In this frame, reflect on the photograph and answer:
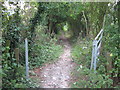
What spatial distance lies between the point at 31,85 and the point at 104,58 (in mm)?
2099

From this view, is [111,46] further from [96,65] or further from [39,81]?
[39,81]

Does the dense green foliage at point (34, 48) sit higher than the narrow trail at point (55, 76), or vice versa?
the dense green foliage at point (34, 48)

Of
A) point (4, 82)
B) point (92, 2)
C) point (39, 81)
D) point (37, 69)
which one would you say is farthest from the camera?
point (92, 2)

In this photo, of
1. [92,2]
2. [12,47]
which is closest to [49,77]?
[12,47]

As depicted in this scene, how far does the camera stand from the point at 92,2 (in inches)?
223

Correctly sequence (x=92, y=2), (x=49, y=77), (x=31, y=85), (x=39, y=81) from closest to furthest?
(x=31, y=85) → (x=39, y=81) → (x=49, y=77) → (x=92, y=2)

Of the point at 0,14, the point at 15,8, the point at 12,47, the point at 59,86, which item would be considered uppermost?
the point at 15,8

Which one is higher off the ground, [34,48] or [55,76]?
[34,48]

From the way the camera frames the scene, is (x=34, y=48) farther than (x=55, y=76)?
Yes

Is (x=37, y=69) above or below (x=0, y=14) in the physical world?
below

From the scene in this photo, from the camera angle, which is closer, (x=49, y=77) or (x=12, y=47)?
(x=12, y=47)

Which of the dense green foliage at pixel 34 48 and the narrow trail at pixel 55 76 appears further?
the narrow trail at pixel 55 76

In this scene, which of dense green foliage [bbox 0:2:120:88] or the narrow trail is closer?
dense green foliage [bbox 0:2:120:88]

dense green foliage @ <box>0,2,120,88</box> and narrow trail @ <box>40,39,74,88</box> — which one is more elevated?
dense green foliage @ <box>0,2,120,88</box>
